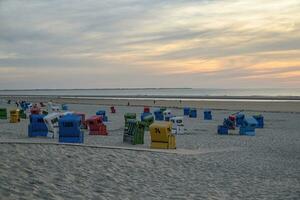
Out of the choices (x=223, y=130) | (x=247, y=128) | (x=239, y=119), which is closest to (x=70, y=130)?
(x=223, y=130)

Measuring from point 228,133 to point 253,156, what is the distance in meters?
9.44

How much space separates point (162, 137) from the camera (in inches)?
651

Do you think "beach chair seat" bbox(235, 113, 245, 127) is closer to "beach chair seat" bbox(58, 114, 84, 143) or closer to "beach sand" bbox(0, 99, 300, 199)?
"beach sand" bbox(0, 99, 300, 199)

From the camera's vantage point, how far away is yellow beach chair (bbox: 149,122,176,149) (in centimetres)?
1643

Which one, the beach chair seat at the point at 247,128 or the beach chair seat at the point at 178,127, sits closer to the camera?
the beach chair seat at the point at 178,127

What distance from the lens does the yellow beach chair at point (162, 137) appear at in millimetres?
16430

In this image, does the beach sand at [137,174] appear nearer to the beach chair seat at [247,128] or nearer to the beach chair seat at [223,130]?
the beach chair seat at [247,128]

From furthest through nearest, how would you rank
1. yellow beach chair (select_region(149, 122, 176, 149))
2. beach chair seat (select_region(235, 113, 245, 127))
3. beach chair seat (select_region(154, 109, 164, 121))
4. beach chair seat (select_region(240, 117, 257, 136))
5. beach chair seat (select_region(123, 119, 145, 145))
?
beach chair seat (select_region(154, 109, 164, 121)), beach chair seat (select_region(235, 113, 245, 127)), beach chair seat (select_region(240, 117, 257, 136)), beach chair seat (select_region(123, 119, 145, 145)), yellow beach chair (select_region(149, 122, 176, 149))

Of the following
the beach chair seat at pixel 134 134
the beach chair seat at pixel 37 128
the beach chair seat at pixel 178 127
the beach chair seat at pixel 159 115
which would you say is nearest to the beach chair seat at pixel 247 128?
the beach chair seat at pixel 178 127

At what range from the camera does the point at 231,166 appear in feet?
44.7

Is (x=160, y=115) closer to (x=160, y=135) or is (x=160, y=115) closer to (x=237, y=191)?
(x=160, y=135)

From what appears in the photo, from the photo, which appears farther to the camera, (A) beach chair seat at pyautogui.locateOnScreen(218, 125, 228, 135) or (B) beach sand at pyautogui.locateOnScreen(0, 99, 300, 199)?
(A) beach chair seat at pyautogui.locateOnScreen(218, 125, 228, 135)

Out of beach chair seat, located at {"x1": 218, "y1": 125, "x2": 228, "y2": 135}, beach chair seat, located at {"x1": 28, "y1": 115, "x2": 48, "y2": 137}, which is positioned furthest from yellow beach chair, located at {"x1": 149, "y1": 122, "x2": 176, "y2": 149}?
beach chair seat, located at {"x1": 218, "y1": 125, "x2": 228, "y2": 135}

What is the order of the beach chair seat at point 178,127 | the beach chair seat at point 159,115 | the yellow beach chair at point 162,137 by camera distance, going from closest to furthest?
1. the yellow beach chair at point 162,137
2. the beach chair seat at point 178,127
3. the beach chair seat at point 159,115
